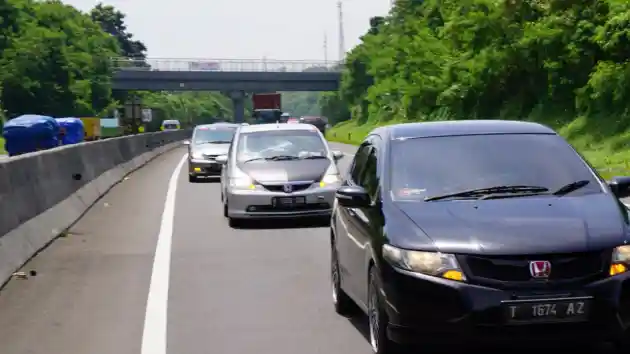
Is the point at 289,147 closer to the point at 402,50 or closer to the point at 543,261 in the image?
the point at 543,261

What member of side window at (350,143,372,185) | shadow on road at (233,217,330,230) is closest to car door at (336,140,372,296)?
side window at (350,143,372,185)

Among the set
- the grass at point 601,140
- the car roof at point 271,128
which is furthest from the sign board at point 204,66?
the car roof at point 271,128

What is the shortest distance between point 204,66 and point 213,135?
7385 centimetres

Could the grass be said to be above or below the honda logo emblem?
below

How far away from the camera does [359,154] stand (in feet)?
30.5

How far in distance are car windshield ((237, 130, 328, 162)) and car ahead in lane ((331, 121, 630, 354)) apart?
9524mm

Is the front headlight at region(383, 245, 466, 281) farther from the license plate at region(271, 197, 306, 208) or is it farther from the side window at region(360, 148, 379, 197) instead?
the license plate at region(271, 197, 306, 208)

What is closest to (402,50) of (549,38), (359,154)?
(549,38)

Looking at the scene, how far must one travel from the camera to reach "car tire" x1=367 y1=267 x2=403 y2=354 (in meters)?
6.84

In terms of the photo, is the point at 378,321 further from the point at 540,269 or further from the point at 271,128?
the point at 271,128

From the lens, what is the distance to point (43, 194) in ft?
48.3

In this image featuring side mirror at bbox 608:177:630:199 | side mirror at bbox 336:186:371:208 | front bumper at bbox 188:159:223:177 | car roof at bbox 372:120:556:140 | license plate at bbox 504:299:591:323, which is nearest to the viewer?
license plate at bbox 504:299:591:323

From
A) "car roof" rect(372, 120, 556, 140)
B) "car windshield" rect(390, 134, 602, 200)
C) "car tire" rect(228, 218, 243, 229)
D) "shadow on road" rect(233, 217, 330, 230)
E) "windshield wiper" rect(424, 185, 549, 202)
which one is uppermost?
"car roof" rect(372, 120, 556, 140)

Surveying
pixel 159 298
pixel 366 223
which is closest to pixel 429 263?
pixel 366 223
